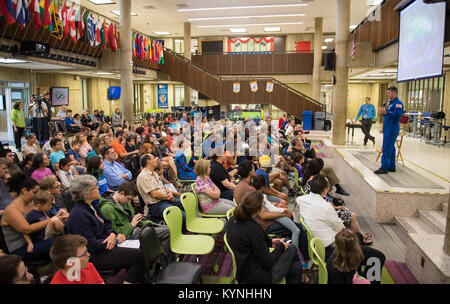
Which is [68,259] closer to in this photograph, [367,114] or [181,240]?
[181,240]

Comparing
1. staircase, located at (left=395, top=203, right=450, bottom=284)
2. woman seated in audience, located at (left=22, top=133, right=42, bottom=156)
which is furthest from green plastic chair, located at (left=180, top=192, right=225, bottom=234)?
woman seated in audience, located at (left=22, top=133, right=42, bottom=156)

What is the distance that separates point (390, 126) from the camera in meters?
6.21

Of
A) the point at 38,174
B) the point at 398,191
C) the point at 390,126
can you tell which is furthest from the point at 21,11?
the point at 398,191

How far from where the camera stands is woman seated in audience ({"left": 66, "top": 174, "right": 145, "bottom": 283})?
3039 millimetres

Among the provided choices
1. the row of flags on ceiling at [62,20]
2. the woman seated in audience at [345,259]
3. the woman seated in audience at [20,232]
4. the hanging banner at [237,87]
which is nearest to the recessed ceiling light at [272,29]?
the hanging banner at [237,87]

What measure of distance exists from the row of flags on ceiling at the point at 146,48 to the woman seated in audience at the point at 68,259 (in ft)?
42.6

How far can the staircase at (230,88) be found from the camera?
1820 cm

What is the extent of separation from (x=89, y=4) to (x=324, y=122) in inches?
525

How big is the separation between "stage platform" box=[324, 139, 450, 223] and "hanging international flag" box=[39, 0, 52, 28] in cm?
888

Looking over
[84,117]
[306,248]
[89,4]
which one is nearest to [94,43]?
[84,117]

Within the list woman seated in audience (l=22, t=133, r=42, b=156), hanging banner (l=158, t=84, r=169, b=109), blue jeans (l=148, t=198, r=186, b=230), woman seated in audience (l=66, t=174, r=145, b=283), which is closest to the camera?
woman seated in audience (l=66, t=174, r=145, b=283)

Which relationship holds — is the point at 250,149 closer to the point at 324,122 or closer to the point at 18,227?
the point at 18,227

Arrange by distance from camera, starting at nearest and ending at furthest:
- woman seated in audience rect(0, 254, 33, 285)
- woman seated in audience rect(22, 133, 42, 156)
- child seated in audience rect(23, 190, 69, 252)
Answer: woman seated in audience rect(0, 254, 33, 285), child seated in audience rect(23, 190, 69, 252), woman seated in audience rect(22, 133, 42, 156)

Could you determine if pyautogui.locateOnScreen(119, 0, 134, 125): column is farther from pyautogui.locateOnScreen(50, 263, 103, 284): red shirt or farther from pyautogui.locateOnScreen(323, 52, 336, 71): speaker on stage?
pyautogui.locateOnScreen(50, 263, 103, 284): red shirt
